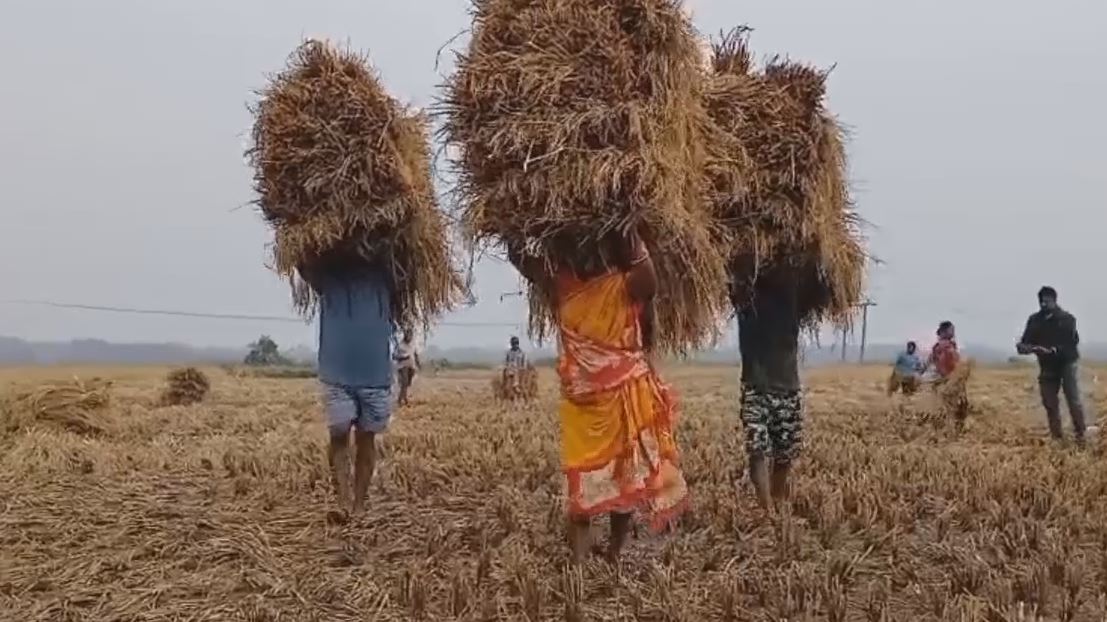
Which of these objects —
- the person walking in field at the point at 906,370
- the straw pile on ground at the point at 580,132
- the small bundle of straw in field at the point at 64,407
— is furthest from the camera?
the person walking in field at the point at 906,370

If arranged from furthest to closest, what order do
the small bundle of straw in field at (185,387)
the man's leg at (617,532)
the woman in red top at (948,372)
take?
1. the small bundle of straw in field at (185,387)
2. the woman in red top at (948,372)
3. the man's leg at (617,532)

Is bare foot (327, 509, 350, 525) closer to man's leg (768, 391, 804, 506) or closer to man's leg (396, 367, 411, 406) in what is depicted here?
man's leg (768, 391, 804, 506)

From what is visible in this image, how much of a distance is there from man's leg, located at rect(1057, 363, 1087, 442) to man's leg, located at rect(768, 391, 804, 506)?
5227 millimetres

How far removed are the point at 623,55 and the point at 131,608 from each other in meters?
2.89

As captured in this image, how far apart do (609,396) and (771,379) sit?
1632 mm

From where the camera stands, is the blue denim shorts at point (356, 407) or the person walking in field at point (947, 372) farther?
the person walking in field at point (947, 372)

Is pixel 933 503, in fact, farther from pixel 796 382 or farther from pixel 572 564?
pixel 572 564

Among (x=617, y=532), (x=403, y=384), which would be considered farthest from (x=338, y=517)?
(x=403, y=384)

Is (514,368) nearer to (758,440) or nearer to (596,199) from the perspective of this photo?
(758,440)

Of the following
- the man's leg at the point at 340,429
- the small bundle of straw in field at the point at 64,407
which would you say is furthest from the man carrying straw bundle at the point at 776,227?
the small bundle of straw in field at the point at 64,407

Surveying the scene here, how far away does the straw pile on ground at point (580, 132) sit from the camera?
476cm

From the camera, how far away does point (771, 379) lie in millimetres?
6230

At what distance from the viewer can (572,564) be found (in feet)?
15.9

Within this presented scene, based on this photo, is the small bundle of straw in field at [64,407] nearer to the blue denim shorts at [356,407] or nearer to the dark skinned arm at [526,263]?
the blue denim shorts at [356,407]
